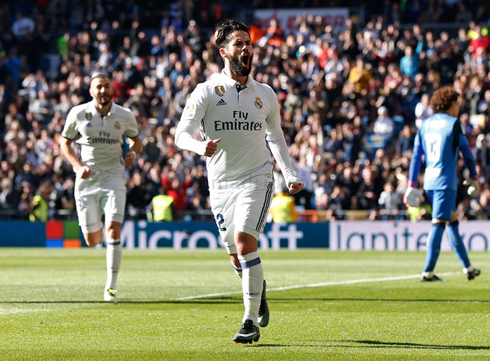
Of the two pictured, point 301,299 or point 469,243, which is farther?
point 469,243

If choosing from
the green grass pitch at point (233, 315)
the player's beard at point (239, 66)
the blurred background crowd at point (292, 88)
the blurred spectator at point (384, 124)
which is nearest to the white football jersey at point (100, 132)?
the green grass pitch at point (233, 315)

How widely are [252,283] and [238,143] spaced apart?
1087 millimetres

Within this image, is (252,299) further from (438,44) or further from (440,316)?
(438,44)

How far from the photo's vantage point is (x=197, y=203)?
25.5m

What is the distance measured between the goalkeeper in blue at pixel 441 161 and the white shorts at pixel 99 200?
12.1 feet

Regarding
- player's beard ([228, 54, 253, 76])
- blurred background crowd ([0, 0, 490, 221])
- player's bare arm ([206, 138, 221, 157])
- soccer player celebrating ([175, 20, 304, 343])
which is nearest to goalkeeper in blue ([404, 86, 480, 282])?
soccer player celebrating ([175, 20, 304, 343])

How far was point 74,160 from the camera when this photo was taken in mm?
10727

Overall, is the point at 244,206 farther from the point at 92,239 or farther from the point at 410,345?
the point at 92,239

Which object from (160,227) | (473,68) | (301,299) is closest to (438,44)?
(473,68)

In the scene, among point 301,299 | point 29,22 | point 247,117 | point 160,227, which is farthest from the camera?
point 29,22

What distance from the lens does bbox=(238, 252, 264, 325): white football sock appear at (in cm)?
702

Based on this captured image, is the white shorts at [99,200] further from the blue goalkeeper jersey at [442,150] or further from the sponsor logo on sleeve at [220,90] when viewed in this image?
the blue goalkeeper jersey at [442,150]

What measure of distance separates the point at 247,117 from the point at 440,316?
9.00 ft

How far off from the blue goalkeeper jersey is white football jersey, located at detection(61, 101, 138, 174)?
3.76 meters
